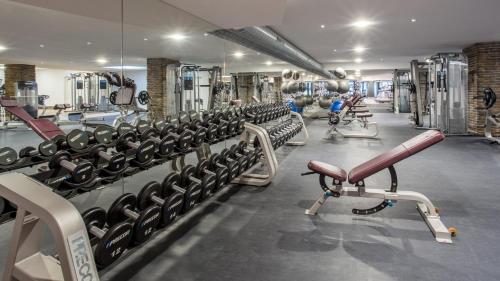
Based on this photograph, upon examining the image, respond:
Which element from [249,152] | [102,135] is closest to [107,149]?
[102,135]

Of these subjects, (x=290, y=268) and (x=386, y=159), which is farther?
(x=386, y=159)

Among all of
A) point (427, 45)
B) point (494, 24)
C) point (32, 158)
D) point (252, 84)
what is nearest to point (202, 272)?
point (32, 158)

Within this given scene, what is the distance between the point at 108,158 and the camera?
2.07m

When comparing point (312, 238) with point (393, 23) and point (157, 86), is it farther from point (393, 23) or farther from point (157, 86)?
point (393, 23)

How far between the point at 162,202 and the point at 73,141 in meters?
0.65

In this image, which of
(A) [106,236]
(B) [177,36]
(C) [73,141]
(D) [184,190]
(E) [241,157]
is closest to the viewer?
(A) [106,236]

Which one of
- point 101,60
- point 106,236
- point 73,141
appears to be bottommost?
point 106,236

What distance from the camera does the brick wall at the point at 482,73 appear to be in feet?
24.6

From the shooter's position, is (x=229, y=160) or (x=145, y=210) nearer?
(x=145, y=210)

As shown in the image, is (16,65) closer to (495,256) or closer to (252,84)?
(495,256)

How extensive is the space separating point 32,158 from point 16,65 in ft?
2.31

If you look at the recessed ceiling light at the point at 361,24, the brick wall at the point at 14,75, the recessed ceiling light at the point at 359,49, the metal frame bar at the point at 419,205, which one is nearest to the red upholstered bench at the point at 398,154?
the metal frame bar at the point at 419,205

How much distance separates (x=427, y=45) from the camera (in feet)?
25.4

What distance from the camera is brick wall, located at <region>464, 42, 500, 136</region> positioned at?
24.6ft
